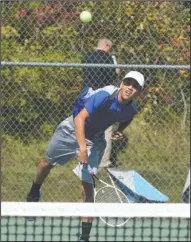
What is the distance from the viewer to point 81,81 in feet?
22.1

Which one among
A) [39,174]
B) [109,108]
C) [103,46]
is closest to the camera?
[109,108]

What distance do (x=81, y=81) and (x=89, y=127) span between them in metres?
0.93

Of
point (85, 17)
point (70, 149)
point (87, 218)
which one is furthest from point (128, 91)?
point (85, 17)

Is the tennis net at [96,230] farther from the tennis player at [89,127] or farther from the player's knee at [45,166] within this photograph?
the player's knee at [45,166]

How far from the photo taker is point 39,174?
6.13 m

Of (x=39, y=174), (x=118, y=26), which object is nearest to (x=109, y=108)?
(x=39, y=174)

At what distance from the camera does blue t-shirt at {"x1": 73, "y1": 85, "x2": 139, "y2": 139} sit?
5.61 metres

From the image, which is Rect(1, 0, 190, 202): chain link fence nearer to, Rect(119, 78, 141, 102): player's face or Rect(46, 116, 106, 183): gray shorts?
Rect(46, 116, 106, 183): gray shorts

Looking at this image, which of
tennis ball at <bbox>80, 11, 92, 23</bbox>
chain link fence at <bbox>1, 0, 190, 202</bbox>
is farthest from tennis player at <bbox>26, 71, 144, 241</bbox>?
tennis ball at <bbox>80, 11, 92, 23</bbox>

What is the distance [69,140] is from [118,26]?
3.50 feet

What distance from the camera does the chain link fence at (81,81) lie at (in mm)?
6676

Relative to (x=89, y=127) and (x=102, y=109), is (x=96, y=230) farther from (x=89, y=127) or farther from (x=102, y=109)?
(x=102, y=109)

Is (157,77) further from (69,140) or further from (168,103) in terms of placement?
(69,140)

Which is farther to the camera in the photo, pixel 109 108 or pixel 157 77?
pixel 157 77
